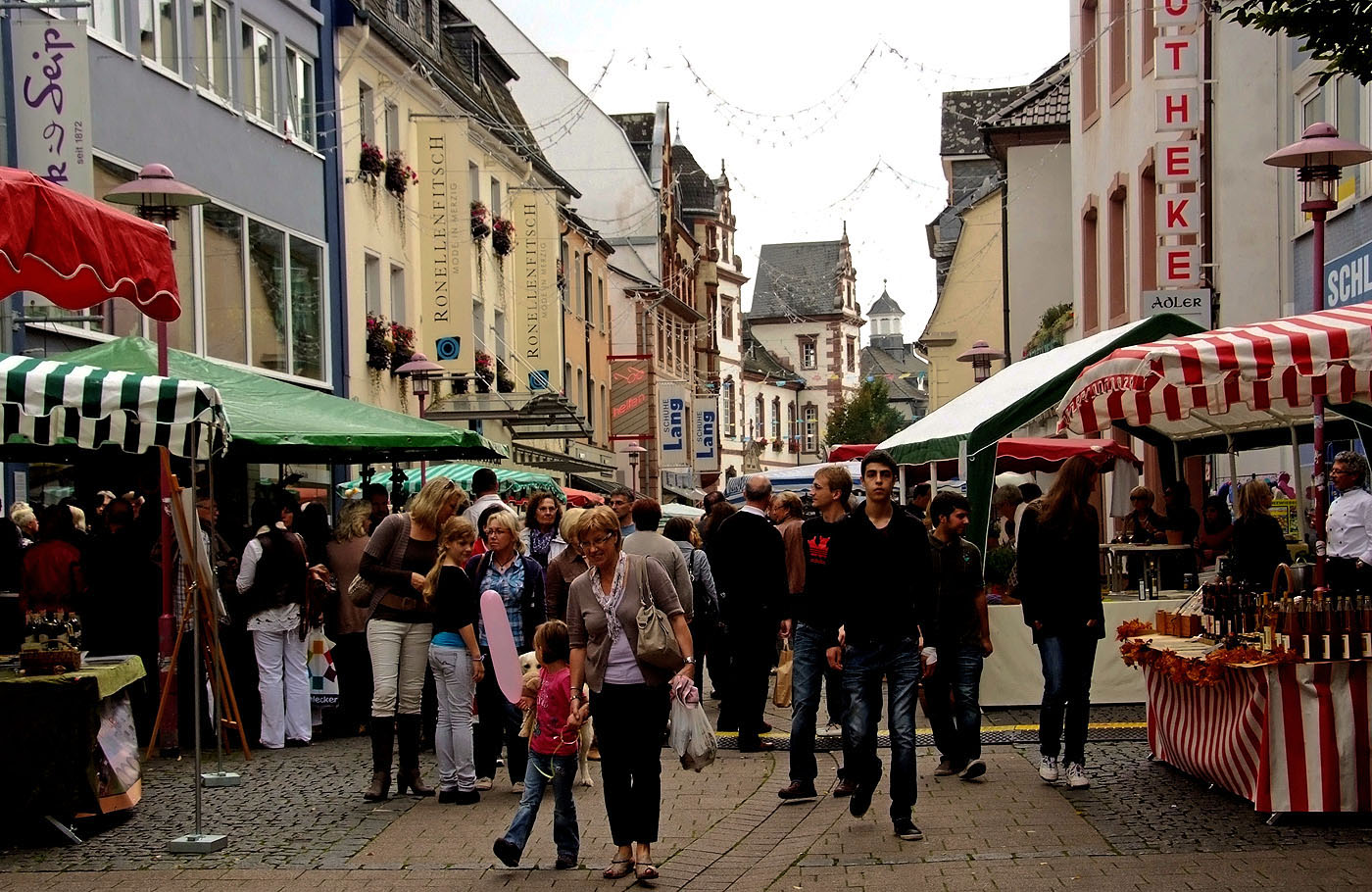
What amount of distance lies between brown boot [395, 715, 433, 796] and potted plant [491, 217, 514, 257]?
80.7 ft

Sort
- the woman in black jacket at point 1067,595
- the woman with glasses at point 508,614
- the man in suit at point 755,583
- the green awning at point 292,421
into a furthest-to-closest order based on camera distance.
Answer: the green awning at point 292,421, the man in suit at point 755,583, the woman with glasses at point 508,614, the woman in black jacket at point 1067,595

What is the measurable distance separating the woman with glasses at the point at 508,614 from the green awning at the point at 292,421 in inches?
144

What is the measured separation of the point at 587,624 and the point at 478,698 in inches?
119

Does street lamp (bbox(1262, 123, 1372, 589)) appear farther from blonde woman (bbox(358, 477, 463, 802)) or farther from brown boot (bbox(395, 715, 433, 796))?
brown boot (bbox(395, 715, 433, 796))

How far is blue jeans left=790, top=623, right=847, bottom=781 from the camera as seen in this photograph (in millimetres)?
9859

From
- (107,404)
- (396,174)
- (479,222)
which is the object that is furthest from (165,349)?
(479,222)

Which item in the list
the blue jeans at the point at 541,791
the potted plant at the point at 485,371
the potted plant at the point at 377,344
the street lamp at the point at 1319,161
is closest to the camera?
the blue jeans at the point at 541,791

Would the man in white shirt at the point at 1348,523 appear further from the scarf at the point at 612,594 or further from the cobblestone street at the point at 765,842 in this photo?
the scarf at the point at 612,594

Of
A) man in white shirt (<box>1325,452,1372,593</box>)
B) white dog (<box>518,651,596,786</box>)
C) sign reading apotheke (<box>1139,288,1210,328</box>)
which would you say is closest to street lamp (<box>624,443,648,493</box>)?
sign reading apotheke (<box>1139,288,1210,328</box>)

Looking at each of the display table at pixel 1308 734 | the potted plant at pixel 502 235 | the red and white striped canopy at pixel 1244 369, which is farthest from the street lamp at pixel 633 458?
the display table at pixel 1308 734

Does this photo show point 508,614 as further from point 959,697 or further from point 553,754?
point 959,697

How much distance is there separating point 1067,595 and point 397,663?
3923 mm

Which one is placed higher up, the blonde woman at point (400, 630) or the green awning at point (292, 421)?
the green awning at point (292, 421)

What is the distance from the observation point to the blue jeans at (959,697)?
33.8ft
